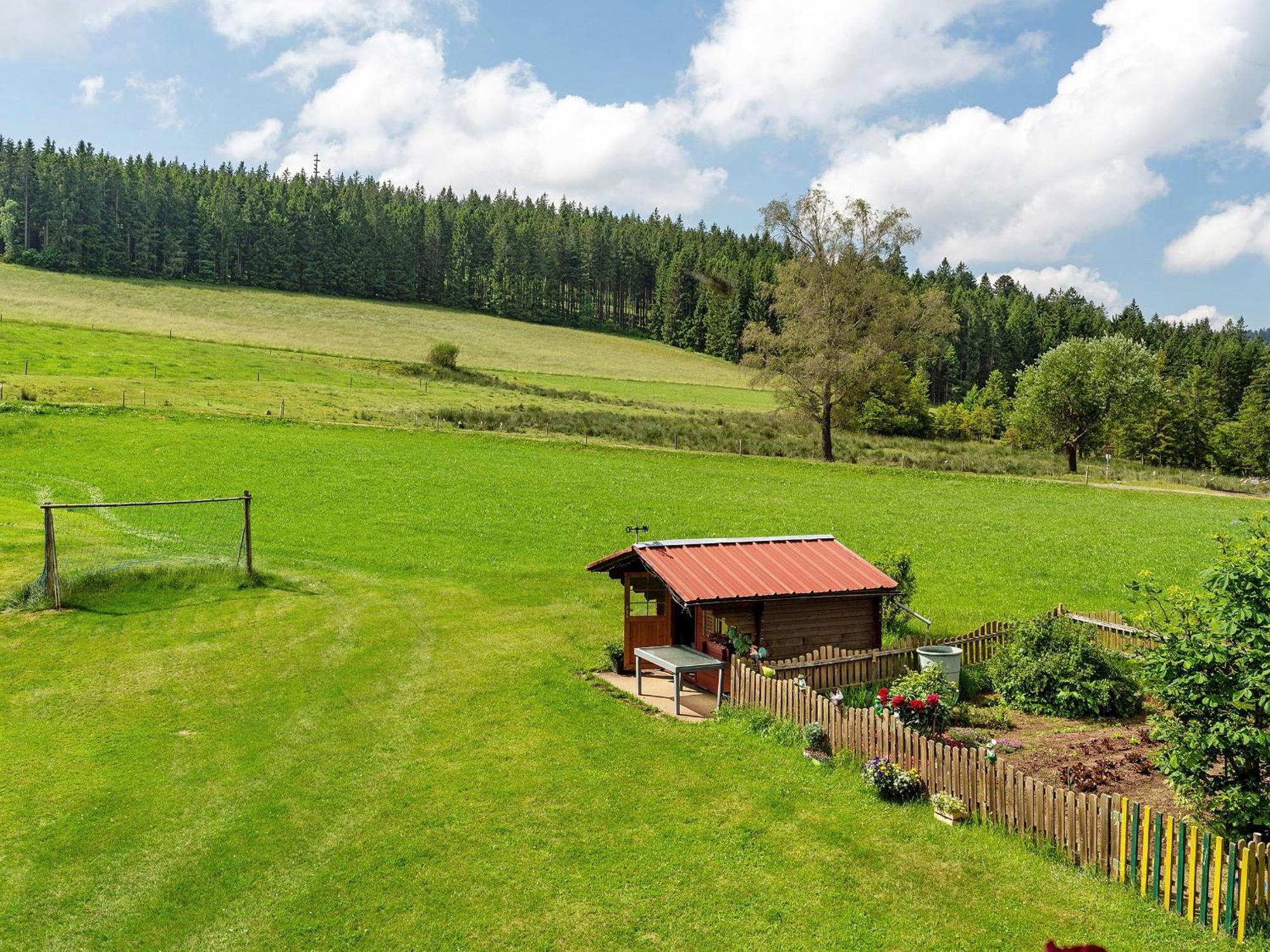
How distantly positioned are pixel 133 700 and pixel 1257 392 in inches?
5087

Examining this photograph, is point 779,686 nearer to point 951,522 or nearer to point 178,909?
point 178,909

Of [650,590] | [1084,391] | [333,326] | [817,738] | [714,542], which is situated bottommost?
[817,738]

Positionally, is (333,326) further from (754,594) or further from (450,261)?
(754,594)

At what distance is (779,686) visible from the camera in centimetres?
1691

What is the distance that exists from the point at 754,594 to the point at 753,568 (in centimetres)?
136

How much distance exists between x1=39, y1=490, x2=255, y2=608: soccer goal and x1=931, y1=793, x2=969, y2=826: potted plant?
66.8ft

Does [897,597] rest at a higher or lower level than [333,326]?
lower

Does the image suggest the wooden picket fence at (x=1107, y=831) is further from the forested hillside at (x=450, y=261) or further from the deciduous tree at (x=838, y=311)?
the forested hillside at (x=450, y=261)

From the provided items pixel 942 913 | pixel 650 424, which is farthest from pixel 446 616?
pixel 650 424

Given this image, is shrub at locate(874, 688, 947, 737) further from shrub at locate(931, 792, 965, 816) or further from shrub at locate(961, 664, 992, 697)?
shrub at locate(961, 664, 992, 697)

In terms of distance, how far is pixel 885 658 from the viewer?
1952 cm

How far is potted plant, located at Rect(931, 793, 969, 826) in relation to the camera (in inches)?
516

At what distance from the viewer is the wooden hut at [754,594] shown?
19.6 m

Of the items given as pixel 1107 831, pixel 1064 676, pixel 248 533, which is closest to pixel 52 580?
pixel 248 533
